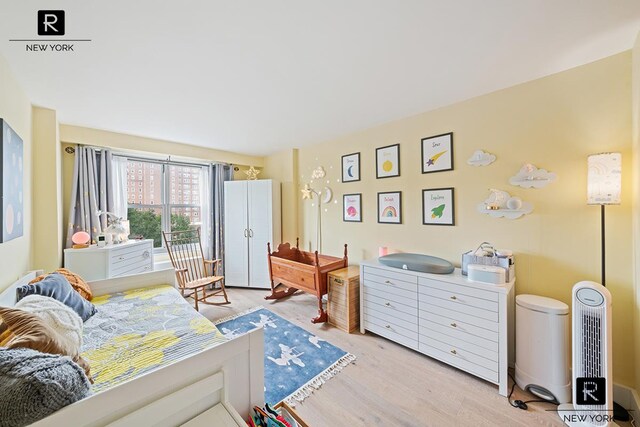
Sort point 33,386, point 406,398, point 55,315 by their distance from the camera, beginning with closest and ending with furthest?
point 33,386 → point 55,315 → point 406,398

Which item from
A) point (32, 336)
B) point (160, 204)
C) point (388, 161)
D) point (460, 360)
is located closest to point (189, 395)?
point (32, 336)

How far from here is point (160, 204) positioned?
13.0ft

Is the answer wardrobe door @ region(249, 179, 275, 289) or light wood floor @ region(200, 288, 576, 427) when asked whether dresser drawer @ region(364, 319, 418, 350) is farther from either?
wardrobe door @ region(249, 179, 275, 289)

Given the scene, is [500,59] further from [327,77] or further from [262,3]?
[262,3]

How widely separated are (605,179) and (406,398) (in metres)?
2.03

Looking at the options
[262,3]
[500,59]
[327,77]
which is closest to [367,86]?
[327,77]

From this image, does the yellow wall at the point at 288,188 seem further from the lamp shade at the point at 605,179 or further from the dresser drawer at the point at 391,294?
the lamp shade at the point at 605,179

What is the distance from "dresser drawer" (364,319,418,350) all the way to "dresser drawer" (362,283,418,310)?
0.28 m

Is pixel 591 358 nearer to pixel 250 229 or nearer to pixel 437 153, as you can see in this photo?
pixel 437 153

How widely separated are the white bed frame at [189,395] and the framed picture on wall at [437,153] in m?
2.29

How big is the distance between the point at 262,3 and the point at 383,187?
7.29 feet

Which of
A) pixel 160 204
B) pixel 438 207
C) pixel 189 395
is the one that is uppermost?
pixel 160 204

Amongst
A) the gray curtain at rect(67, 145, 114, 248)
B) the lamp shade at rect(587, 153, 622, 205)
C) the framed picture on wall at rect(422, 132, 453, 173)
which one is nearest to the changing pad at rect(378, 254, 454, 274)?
the framed picture on wall at rect(422, 132, 453, 173)

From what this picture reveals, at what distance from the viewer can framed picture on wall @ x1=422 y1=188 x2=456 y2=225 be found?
8.01 feet
